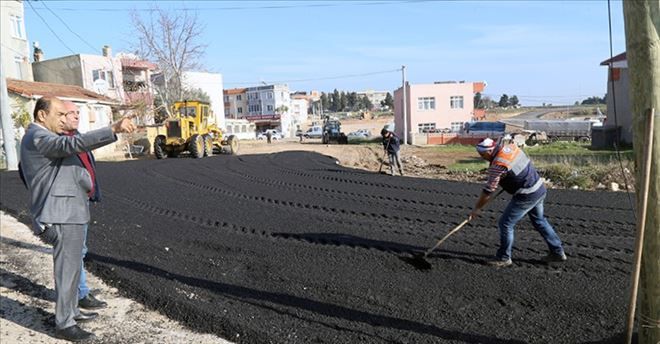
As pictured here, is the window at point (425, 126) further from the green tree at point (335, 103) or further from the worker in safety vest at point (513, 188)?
the green tree at point (335, 103)

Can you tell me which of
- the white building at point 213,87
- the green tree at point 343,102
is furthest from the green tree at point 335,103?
the white building at point 213,87

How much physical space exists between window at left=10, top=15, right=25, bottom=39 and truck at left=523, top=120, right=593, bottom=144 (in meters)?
33.6

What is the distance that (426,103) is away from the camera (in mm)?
49000

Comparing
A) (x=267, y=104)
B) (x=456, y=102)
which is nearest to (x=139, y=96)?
(x=456, y=102)

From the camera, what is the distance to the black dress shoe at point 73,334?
3.42 metres

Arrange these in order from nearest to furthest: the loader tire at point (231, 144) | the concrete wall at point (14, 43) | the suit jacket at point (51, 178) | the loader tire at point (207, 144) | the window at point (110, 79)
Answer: the suit jacket at point (51, 178) < the loader tire at point (207, 144) < the loader tire at point (231, 144) < the concrete wall at point (14, 43) < the window at point (110, 79)

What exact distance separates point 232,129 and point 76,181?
62.2 meters

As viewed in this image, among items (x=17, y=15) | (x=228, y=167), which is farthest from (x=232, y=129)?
(x=228, y=167)

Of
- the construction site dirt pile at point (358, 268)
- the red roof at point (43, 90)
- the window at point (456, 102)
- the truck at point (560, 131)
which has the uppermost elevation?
the red roof at point (43, 90)

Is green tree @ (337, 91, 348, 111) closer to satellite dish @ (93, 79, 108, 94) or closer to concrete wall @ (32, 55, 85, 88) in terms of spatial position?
satellite dish @ (93, 79, 108, 94)

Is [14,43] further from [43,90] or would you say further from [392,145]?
[392,145]

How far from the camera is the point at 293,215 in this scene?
763 centimetres

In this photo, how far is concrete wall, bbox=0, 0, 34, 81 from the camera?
29266mm

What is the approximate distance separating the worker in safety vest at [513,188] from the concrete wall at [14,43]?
31.3 metres
